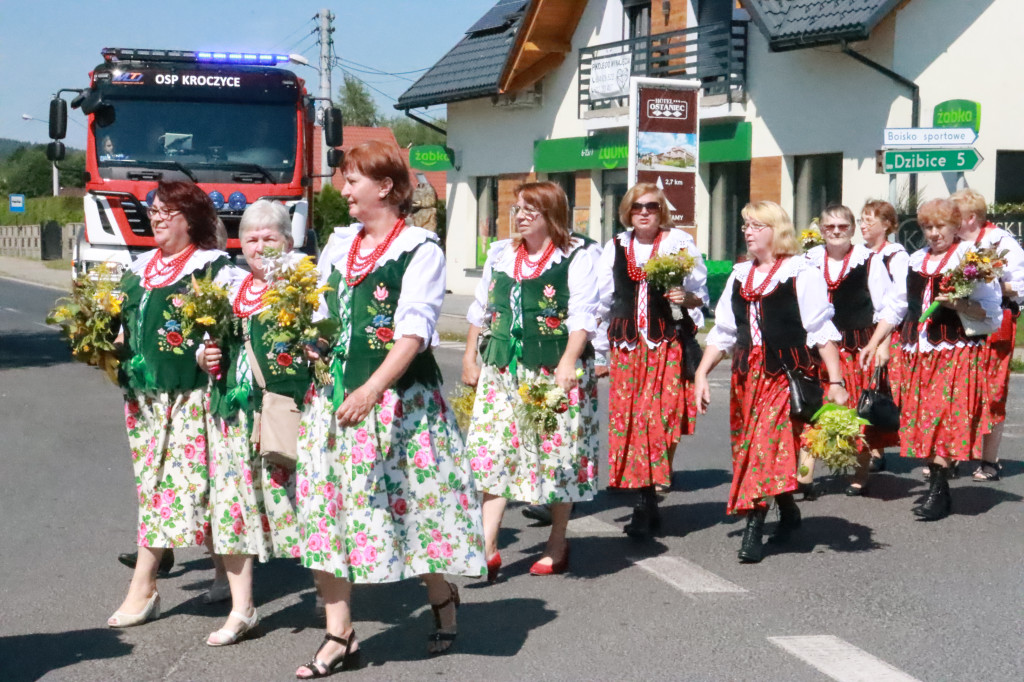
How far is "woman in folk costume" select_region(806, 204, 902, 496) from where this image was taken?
8883mm

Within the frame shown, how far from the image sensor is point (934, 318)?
858 cm

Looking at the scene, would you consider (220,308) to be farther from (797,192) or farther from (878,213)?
(797,192)

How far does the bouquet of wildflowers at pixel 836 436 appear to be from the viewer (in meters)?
6.77

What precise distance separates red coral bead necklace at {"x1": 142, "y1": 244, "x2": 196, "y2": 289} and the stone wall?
158 feet

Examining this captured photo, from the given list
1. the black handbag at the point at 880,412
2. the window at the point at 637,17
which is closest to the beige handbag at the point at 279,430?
the black handbag at the point at 880,412

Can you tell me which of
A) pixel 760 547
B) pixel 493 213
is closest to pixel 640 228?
pixel 760 547

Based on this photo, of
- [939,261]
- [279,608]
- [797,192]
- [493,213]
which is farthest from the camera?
[493,213]

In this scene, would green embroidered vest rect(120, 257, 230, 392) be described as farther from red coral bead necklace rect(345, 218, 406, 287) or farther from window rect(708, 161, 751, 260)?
window rect(708, 161, 751, 260)

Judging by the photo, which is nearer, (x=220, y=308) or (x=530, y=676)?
(x=530, y=676)

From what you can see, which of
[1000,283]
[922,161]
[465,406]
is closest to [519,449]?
[465,406]

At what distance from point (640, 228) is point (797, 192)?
16.2 metres

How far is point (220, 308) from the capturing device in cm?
550

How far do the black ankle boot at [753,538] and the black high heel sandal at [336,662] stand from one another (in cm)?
243

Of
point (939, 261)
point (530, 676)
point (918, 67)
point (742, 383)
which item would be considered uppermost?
point (918, 67)
